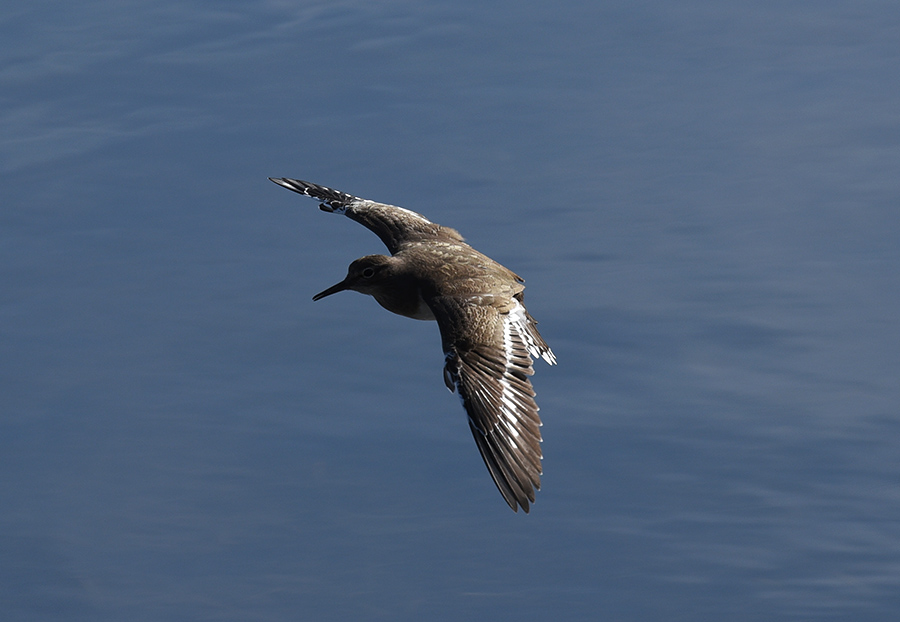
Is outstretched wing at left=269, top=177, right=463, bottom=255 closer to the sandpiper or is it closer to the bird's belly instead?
the sandpiper

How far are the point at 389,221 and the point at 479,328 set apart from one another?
2797 mm

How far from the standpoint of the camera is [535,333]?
9812 millimetres

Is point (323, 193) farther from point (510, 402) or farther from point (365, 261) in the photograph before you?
point (510, 402)

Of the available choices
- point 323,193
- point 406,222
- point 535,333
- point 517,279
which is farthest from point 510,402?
point 323,193

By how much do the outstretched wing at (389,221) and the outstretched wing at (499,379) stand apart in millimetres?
1745

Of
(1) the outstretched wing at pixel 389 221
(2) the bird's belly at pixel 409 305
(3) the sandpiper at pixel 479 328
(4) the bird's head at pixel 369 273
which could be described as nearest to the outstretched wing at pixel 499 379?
(3) the sandpiper at pixel 479 328

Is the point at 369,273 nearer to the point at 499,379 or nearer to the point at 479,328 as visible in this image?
the point at 479,328

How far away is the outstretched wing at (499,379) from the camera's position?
813 centimetres

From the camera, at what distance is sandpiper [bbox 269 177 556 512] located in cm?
825

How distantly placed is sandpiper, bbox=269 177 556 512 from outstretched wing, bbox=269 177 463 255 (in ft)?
0.06

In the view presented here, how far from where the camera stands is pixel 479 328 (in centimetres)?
917

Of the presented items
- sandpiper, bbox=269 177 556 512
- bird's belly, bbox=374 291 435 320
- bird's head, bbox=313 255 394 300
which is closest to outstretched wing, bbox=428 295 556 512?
sandpiper, bbox=269 177 556 512

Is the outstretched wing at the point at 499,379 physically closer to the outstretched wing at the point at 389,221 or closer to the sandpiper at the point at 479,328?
the sandpiper at the point at 479,328

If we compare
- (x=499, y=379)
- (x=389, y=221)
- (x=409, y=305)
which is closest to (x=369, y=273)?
(x=409, y=305)
